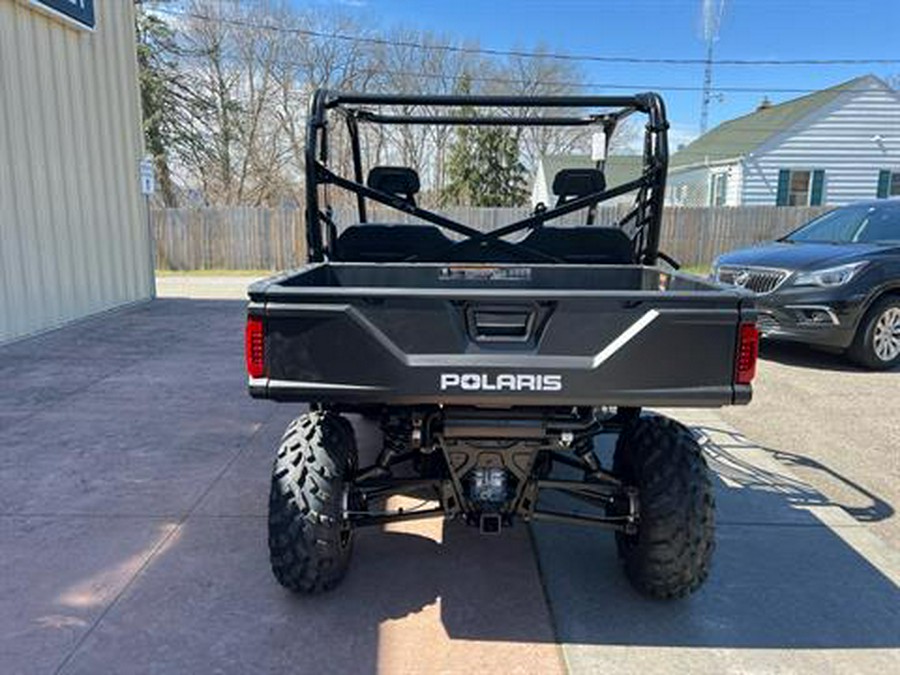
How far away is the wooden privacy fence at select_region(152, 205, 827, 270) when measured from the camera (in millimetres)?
18859

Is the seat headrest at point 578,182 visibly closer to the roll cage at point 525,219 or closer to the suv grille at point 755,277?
the roll cage at point 525,219

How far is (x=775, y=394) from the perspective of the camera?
240 inches

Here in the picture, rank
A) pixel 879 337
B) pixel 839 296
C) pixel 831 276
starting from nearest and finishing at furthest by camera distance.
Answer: pixel 839 296 → pixel 831 276 → pixel 879 337

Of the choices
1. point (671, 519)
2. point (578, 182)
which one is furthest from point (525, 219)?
point (671, 519)

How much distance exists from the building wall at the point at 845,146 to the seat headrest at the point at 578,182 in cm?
1909

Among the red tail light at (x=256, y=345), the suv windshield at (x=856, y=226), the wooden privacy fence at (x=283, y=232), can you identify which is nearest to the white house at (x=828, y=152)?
the wooden privacy fence at (x=283, y=232)

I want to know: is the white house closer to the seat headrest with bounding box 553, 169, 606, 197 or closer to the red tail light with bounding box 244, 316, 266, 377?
the seat headrest with bounding box 553, 169, 606, 197

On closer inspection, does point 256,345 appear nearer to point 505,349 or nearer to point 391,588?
point 505,349

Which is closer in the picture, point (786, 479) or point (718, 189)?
point (786, 479)

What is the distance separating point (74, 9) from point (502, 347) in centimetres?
935

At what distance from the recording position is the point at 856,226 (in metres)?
7.76

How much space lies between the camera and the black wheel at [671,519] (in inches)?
105

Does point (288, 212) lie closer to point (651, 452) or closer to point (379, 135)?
point (379, 135)

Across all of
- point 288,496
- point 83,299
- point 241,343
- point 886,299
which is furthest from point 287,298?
point 83,299
